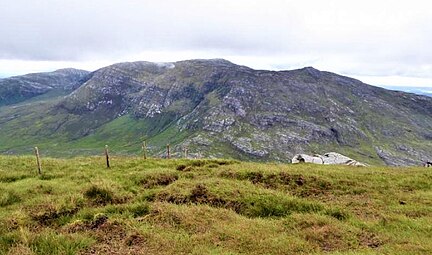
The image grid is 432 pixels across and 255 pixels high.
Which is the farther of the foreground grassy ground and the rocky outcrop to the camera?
the rocky outcrop

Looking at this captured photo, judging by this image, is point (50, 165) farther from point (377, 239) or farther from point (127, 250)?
point (377, 239)

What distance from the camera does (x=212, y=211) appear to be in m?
20.7

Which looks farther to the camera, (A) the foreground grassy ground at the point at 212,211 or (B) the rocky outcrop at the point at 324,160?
(B) the rocky outcrop at the point at 324,160

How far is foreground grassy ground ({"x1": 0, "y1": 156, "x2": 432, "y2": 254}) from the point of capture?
16484 mm

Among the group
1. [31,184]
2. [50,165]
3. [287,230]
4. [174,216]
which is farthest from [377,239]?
[50,165]

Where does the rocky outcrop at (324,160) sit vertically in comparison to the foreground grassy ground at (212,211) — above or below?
below

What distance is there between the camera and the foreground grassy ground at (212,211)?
54.1ft

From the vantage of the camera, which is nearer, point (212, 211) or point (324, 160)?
point (212, 211)

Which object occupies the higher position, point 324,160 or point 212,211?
point 212,211

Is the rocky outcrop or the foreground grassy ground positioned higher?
the foreground grassy ground

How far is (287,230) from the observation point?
18.5 m

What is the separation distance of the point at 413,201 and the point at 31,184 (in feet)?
87.9

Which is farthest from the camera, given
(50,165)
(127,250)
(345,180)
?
(50,165)

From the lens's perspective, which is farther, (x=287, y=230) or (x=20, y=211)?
(x=20, y=211)
